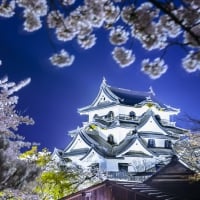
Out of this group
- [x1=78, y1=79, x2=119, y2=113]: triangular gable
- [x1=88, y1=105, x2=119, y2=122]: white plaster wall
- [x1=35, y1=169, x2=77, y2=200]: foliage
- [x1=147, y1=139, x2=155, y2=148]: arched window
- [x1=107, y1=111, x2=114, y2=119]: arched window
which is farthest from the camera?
[x1=78, y1=79, x2=119, y2=113]: triangular gable

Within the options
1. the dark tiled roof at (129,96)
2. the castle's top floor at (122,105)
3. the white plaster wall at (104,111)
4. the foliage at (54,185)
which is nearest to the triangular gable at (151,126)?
the castle's top floor at (122,105)

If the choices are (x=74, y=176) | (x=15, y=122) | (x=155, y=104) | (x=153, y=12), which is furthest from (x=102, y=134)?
(x=153, y=12)

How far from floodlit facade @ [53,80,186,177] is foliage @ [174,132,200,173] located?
12.6 ft

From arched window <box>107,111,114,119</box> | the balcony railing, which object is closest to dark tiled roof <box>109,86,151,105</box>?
arched window <box>107,111,114,119</box>

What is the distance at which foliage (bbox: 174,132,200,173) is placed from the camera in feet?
51.1

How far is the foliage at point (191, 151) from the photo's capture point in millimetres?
15581

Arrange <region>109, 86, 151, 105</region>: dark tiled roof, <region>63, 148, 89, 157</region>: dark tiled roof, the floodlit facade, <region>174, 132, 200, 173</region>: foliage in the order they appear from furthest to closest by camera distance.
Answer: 1. <region>109, 86, 151, 105</region>: dark tiled roof
2. <region>63, 148, 89, 157</region>: dark tiled roof
3. the floodlit facade
4. <region>174, 132, 200, 173</region>: foliage

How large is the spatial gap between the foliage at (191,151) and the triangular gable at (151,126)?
7953 mm

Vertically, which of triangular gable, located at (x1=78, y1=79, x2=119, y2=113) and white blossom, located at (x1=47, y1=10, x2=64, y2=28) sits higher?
triangular gable, located at (x1=78, y1=79, x2=119, y2=113)

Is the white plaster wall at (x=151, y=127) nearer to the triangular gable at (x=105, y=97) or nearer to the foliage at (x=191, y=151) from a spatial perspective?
the triangular gable at (x=105, y=97)

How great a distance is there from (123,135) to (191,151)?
42.1 feet

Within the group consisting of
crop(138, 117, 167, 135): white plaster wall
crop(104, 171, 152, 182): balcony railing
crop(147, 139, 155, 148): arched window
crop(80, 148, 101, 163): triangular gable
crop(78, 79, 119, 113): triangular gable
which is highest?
crop(78, 79, 119, 113): triangular gable

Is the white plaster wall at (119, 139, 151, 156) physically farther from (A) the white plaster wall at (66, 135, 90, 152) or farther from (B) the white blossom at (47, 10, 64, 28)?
(B) the white blossom at (47, 10, 64, 28)

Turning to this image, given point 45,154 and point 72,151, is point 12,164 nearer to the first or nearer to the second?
point 45,154
